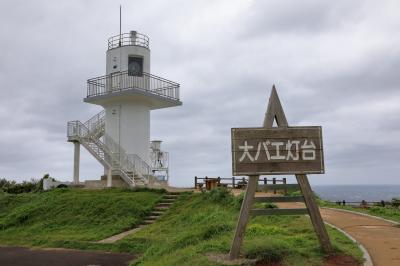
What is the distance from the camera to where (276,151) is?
848 cm

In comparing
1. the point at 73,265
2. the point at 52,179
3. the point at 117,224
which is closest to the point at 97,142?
the point at 52,179

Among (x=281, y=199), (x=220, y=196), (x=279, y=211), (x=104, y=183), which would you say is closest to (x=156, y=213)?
(x=220, y=196)

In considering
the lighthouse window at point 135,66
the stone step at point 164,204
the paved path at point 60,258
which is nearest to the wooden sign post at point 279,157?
the paved path at point 60,258

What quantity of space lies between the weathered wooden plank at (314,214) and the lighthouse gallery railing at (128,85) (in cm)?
1744

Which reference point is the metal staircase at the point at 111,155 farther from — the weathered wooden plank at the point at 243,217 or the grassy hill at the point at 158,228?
the weathered wooden plank at the point at 243,217

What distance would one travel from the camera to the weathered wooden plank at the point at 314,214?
27.8 feet

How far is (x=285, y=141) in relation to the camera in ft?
28.1

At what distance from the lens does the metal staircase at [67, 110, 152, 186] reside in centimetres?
2439

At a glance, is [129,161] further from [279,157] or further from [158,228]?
[279,157]

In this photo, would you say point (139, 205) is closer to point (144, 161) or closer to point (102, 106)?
point (144, 161)

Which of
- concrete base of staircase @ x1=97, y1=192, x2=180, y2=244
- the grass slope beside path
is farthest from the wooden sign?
concrete base of staircase @ x1=97, y1=192, x2=180, y2=244

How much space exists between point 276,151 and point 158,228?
27.0ft

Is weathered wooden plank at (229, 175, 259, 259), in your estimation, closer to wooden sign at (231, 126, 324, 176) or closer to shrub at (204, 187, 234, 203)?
wooden sign at (231, 126, 324, 176)

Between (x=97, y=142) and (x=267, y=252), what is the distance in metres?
19.0
